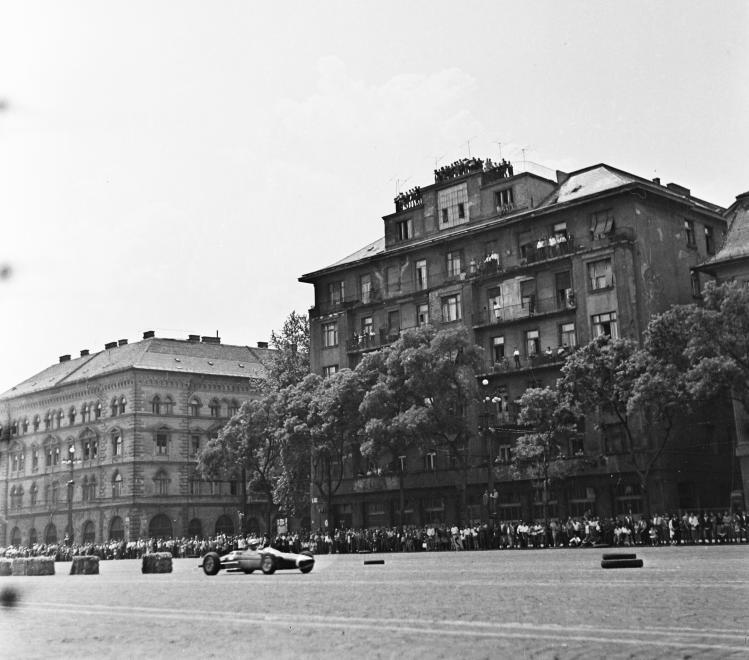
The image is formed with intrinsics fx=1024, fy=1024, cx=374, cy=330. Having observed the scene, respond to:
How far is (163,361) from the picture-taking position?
10031 cm

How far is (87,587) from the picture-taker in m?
29.7

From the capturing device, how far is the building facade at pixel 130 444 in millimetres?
95000

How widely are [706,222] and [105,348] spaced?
66.2 metres

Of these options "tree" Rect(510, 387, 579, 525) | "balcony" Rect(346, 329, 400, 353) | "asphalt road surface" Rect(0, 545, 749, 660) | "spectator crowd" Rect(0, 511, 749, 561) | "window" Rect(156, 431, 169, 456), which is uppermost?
"balcony" Rect(346, 329, 400, 353)

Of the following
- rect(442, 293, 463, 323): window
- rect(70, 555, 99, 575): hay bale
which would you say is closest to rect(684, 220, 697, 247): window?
rect(442, 293, 463, 323): window

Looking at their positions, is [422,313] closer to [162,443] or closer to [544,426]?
[544,426]

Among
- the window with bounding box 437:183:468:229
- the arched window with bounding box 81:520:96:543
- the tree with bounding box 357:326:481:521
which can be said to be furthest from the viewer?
the arched window with bounding box 81:520:96:543

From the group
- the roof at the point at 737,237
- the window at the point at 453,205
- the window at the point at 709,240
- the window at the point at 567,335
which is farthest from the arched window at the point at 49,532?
the roof at the point at 737,237

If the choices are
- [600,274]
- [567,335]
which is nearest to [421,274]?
[567,335]

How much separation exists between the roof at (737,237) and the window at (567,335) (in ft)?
28.7

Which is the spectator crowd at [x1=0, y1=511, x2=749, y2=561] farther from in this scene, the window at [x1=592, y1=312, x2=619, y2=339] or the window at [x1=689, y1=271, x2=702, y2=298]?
the window at [x1=689, y1=271, x2=702, y2=298]

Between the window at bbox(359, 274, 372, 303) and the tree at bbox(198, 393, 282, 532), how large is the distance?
9.49m

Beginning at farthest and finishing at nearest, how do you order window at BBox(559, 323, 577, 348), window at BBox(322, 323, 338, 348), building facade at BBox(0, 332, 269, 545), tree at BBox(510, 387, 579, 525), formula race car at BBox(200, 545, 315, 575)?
building facade at BBox(0, 332, 269, 545) < window at BBox(322, 323, 338, 348) < window at BBox(559, 323, 577, 348) < tree at BBox(510, 387, 579, 525) < formula race car at BBox(200, 545, 315, 575)

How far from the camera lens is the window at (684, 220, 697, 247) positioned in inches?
2472
